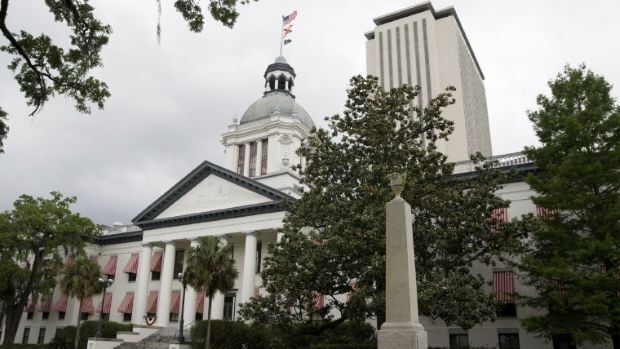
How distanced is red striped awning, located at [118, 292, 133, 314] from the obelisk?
35481 millimetres

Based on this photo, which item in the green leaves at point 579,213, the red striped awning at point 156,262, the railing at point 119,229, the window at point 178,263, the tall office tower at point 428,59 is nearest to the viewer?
the green leaves at point 579,213

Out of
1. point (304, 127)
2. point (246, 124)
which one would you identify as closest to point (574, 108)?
point (304, 127)

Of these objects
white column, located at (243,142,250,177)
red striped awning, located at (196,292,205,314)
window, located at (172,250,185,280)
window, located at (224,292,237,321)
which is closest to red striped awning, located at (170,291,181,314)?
window, located at (172,250,185,280)

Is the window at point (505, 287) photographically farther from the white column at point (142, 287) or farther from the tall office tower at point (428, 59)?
the tall office tower at point (428, 59)

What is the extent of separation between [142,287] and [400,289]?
32.9m

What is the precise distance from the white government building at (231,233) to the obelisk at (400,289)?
14.4 m

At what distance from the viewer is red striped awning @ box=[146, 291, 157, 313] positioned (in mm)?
39875

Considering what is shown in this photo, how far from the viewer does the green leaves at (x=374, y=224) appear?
728 inches

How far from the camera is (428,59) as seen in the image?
254 ft

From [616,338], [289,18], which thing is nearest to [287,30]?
[289,18]

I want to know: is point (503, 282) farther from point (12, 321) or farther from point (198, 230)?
point (12, 321)

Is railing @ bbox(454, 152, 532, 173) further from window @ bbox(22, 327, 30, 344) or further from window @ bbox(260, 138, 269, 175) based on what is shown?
window @ bbox(22, 327, 30, 344)

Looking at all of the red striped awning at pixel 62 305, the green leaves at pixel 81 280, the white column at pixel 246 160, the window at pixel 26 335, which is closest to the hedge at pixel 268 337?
the green leaves at pixel 81 280

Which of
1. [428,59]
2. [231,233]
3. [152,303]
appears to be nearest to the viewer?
[231,233]
